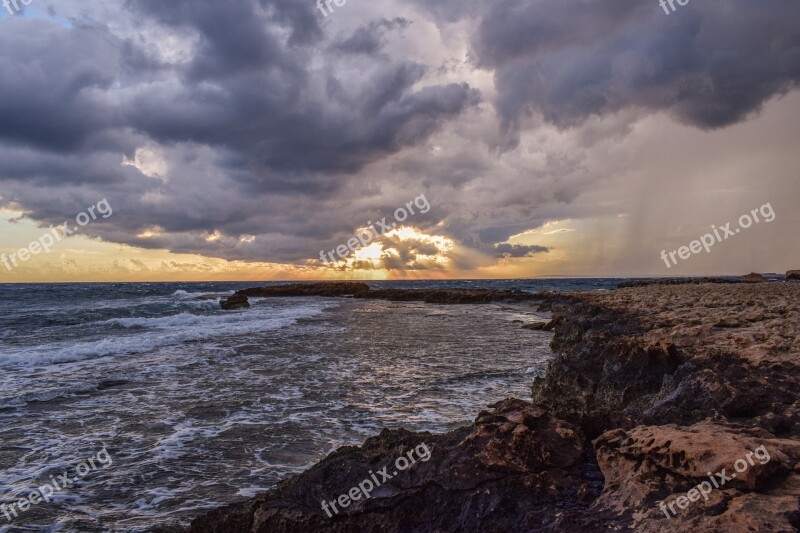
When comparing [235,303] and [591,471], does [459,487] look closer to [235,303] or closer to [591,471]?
[591,471]

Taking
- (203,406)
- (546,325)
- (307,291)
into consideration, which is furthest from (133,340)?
(307,291)

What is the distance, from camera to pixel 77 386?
Result: 12.5 m

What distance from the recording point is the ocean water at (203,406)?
242 inches

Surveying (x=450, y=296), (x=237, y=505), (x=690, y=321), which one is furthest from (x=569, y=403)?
(x=450, y=296)

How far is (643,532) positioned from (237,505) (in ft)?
11.9

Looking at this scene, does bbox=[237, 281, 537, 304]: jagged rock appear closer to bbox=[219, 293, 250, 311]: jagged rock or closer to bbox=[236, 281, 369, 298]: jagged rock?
bbox=[236, 281, 369, 298]: jagged rock

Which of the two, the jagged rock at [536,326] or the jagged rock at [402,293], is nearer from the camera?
the jagged rock at [536,326]

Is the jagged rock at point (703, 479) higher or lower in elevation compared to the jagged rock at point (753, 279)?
lower

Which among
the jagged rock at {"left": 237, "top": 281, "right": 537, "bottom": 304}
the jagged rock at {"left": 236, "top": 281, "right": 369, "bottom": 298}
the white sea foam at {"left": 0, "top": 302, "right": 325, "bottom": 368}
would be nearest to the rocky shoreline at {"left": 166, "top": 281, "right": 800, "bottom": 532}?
the white sea foam at {"left": 0, "top": 302, "right": 325, "bottom": 368}

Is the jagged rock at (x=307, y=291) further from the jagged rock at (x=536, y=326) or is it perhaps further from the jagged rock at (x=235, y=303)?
the jagged rock at (x=536, y=326)

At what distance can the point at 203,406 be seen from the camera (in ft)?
33.3

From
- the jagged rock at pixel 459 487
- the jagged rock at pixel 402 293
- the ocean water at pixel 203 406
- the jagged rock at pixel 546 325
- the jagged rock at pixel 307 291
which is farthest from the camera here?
the jagged rock at pixel 307 291

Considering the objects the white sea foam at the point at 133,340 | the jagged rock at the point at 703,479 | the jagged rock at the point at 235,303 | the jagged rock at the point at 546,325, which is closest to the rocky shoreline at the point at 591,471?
the jagged rock at the point at 703,479

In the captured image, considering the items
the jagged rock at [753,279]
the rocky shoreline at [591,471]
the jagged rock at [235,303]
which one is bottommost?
the jagged rock at [235,303]
